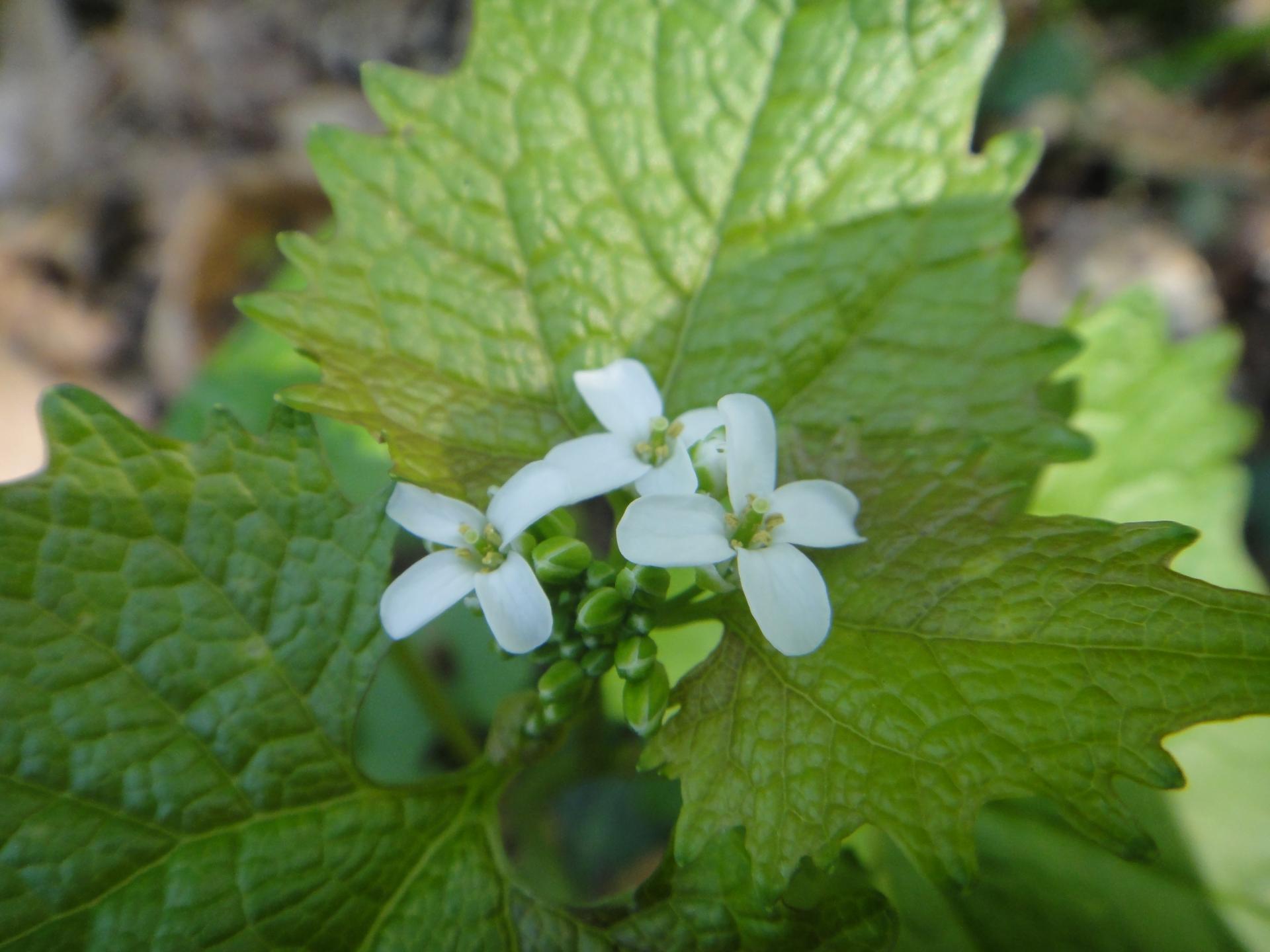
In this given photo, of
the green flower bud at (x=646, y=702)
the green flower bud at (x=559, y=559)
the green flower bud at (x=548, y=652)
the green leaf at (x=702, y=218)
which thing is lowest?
the green flower bud at (x=646, y=702)

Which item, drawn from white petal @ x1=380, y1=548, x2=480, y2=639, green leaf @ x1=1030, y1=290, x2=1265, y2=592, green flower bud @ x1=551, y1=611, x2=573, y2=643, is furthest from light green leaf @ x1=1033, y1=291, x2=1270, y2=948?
white petal @ x1=380, y1=548, x2=480, y2=639

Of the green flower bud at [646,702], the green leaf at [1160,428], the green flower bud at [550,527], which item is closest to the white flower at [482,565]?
the green flower bud at [550,527]

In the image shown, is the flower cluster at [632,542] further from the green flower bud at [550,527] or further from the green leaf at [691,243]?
the green leaf at [691,243]

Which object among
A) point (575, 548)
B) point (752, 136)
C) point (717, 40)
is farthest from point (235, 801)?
point (717, 40)

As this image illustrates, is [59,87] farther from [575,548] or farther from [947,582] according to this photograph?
[947,582]

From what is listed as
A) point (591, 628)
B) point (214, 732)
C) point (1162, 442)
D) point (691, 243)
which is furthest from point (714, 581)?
point (1162, 442)
